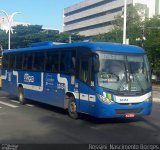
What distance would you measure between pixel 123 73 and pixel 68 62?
251cm

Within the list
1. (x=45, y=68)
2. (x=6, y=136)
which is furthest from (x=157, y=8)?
(x=6, y=136)

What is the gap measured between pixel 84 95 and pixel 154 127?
2.54m

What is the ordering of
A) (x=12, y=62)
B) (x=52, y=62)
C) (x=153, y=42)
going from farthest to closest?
(x=153, y=42) < (x=12, y=62) < (x=52, y=62)

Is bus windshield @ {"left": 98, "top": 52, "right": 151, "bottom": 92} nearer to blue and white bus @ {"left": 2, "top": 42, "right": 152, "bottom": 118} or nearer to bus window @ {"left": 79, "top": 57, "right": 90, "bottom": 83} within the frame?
blue and white bus @ {"left": 2, "top": 42, "right": 152, "bottom": 118}

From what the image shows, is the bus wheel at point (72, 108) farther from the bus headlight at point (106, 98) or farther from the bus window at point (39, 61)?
the bus window at point (39, 61)

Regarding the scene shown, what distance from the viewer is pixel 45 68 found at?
15930 mm

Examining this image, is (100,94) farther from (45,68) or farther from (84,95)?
(45,68)

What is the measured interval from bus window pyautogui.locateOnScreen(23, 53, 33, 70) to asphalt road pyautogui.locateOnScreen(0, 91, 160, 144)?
305cm

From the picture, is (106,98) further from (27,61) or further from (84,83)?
(27,61)

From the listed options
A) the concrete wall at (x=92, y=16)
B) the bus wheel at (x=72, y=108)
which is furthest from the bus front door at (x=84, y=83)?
the concrete wall at (x=92, y=16)

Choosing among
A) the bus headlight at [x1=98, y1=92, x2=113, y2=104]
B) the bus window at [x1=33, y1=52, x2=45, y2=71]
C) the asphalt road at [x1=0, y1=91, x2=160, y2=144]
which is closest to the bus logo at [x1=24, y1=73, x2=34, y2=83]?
the bus window at [x1=33, y1=52, x2=45, y2=71]

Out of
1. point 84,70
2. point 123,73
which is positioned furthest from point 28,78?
point 123,73

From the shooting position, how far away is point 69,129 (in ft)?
37.0

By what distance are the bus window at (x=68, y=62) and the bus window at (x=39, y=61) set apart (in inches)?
79.7
